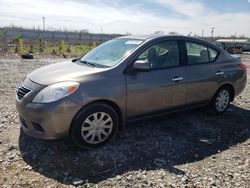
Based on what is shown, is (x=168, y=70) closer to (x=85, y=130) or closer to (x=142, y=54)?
(x=142, y=54)

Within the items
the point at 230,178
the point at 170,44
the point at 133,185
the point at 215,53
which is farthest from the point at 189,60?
the point at 133,185

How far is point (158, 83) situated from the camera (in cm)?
466

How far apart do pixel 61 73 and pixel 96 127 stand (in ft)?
3.10

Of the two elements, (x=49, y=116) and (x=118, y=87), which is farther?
(x=118, y=87)

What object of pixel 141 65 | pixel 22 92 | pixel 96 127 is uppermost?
pixel 141 65

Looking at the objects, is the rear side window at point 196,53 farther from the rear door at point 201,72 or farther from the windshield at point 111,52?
the windshield at point 111,52

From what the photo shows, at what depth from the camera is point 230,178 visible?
145 inches

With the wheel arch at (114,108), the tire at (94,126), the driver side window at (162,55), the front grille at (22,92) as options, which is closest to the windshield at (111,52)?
the driver side window at (162,55)

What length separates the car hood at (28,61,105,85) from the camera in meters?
4.00

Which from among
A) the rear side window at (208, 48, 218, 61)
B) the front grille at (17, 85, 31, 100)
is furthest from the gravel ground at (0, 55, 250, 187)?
the rear side window at (208, 48, 218, 61)

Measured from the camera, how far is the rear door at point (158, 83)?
4426 millimetres

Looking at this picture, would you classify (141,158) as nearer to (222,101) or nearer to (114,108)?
(114,108)

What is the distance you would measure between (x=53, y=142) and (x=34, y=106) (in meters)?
0.80

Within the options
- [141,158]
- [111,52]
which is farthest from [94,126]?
[111,52]
